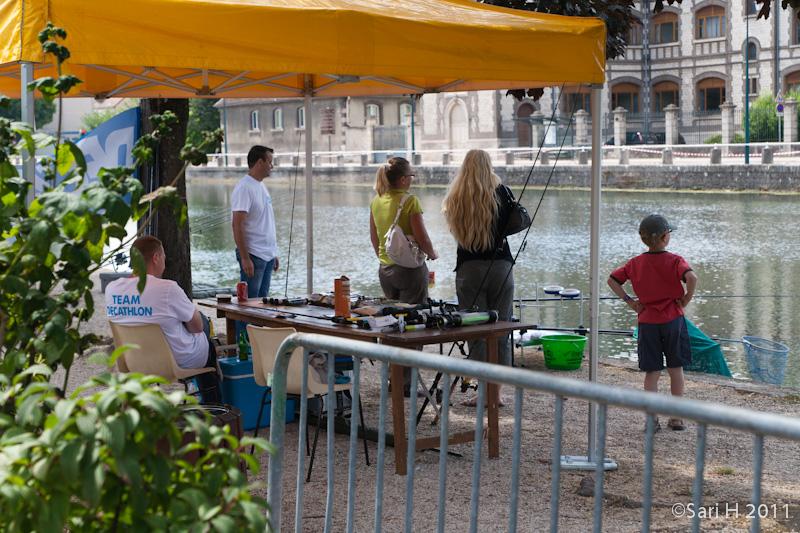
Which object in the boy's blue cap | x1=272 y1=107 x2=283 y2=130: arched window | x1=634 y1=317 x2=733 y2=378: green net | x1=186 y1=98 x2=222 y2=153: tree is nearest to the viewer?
the boy's blue cap

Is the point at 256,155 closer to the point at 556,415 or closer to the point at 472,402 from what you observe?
the point at 472,402

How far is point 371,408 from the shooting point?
20.3ft

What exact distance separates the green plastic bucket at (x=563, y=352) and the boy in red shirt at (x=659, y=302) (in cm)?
176

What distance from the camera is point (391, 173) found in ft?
20.2

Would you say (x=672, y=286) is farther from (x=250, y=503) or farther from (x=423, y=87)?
(x=250, y=503)

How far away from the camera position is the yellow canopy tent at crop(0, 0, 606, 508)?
399cm

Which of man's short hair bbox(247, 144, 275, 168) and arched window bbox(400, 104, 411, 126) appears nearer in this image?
man's short hair bbox(247, 144, 275, 168)

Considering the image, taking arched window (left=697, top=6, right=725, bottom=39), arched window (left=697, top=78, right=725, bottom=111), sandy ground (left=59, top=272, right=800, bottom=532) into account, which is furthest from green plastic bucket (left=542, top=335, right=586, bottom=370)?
arched window (left=697, top=6, right=725, bottom=39)

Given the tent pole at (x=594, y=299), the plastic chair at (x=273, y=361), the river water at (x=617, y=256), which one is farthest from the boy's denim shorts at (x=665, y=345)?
the river water at (x=617, y=256)

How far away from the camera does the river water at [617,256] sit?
12.3 metres

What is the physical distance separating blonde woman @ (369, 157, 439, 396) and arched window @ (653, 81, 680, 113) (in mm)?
53191

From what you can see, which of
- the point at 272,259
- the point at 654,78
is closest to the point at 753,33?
the point at 654,78

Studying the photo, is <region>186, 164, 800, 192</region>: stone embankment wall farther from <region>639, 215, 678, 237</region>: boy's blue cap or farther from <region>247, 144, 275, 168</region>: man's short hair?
<region>639, 215, 678, 237</region>: boy's blue cap

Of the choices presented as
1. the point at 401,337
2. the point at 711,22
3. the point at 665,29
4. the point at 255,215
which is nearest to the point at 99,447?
the point at 401,337
